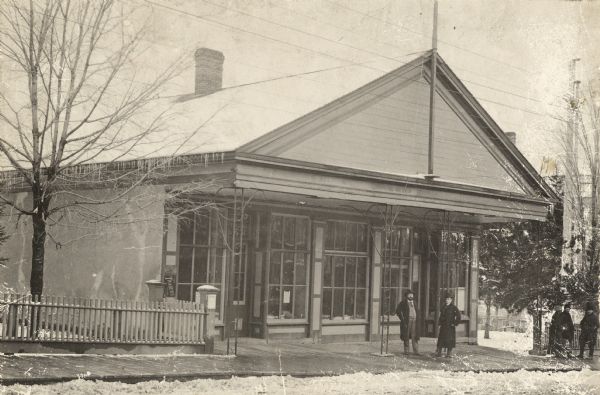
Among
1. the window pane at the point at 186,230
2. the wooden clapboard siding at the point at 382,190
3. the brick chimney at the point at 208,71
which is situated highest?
the brick chimney at the point at 208,71

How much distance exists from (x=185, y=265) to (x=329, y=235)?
4235 mm

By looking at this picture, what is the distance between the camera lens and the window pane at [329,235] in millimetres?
18062

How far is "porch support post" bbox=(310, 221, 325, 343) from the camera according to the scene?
17.6m

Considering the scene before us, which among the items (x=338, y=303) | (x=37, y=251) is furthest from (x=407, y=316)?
(x=37, y=251)

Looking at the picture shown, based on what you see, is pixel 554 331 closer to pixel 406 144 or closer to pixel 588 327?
pixel 588 327

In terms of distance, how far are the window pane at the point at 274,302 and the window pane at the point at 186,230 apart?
2.52 m

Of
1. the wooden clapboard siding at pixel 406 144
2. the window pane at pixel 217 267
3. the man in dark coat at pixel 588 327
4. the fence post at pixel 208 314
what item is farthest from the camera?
the man in dark coat at pixel 588 327

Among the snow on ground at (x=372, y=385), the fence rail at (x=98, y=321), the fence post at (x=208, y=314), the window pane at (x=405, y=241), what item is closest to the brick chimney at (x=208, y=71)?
the window pane at (x=405, y=241)

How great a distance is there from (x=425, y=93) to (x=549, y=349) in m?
7.27

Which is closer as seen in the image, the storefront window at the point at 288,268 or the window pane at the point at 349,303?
the storefront window at the point at 288,268

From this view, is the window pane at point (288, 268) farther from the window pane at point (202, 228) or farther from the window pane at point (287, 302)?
the window pane at point (202, 228)

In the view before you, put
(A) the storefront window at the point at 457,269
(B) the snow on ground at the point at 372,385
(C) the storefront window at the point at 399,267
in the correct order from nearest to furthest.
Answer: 1. (B) the snow on ground at the point at 372,385
2. (C) the storefront window at the point at 399,267
3. (A) the storefront window at the point at 457,269

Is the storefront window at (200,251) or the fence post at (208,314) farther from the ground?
the storefront window at (200,251)

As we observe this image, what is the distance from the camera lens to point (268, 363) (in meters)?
13.0
